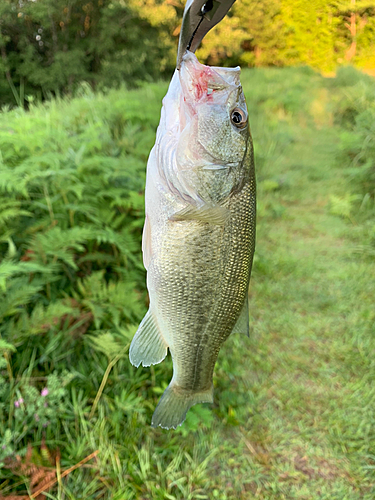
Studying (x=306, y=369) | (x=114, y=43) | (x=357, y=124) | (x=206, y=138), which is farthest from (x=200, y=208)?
(x=114, y=43)

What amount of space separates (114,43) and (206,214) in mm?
13390

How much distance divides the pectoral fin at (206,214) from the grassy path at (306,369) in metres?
1.92

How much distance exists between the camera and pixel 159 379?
7.91 feet

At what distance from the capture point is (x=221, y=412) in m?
2.39

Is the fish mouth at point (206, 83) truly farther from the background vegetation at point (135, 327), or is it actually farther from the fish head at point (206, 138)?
the background vegetation at point (135, 327)

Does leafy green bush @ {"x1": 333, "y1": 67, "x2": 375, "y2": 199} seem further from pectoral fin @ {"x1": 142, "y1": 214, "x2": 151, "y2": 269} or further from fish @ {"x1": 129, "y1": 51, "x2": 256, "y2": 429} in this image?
pectoral fin @ {"x1": 142, "y1": 214, "x2": 151, "y2": 269}

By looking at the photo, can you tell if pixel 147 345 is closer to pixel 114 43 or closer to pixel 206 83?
pixel 206 83

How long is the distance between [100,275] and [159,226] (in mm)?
1461

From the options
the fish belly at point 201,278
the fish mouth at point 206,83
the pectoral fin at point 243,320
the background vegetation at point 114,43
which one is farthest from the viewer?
the background vegetation at point 114,43

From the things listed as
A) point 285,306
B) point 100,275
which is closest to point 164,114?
point 100,275

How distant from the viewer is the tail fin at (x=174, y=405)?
116 centimetres

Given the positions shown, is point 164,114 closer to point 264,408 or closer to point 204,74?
point 204,74

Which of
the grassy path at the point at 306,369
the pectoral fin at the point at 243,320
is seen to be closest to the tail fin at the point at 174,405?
the pectoral fin at the point at 243,320

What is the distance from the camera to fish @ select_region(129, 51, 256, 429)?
3.28ft
